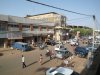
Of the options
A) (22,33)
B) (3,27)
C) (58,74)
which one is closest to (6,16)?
(3,27)

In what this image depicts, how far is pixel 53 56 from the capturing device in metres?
29.0

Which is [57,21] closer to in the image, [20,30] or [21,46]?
[20,30]

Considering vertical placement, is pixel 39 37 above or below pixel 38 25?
below

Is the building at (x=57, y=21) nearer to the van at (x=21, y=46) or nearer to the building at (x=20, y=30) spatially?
the building at (x=20, y=30)

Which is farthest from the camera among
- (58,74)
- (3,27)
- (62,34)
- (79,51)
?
(62,34)

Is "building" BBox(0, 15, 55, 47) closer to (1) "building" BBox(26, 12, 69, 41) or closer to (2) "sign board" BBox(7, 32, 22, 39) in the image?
(2) "sign board" BBox(7, 32, 22, 39)

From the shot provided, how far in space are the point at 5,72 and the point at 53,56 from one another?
463 inches

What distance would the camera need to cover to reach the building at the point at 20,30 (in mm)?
36406

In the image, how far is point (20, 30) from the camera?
41344 millimetres

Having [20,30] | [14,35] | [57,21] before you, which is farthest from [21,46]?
[57,21]

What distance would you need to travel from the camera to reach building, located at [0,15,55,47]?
1433 inches

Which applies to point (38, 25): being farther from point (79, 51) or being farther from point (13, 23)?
point (79, 51)

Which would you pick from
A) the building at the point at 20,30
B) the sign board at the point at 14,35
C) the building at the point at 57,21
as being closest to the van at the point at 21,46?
the sign board at the point at 14,35

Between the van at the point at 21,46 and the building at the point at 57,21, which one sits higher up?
the building at the point at 57,21
